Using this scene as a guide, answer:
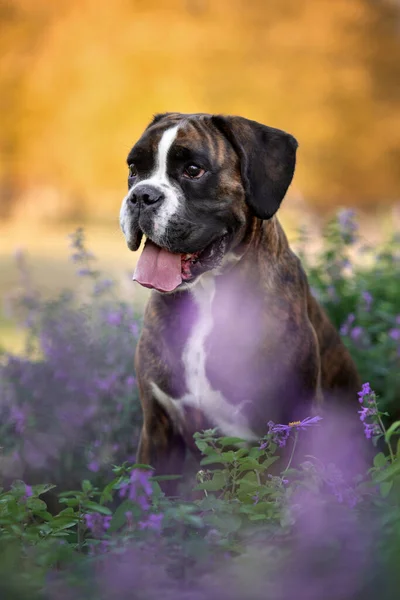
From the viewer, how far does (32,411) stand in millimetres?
4277

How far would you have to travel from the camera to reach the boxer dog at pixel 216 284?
10.2 feet

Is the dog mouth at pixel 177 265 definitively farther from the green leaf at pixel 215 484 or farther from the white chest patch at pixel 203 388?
the green leaf at pixel 215 484

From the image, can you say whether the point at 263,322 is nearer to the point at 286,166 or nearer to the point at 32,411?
the point at 286,166

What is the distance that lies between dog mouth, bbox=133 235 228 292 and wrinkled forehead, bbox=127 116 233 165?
0.31 meters

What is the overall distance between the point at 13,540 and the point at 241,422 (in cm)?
131

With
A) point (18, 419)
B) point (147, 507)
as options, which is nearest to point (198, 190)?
point (147, 507)

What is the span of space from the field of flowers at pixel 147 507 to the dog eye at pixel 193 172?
0.95 metres

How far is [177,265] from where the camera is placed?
3.15 metres

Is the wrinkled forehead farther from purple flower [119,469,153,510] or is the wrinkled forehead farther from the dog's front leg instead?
purple flower [119,469,153,510]

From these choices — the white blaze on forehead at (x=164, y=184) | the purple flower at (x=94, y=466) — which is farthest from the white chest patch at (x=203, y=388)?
the purple flower at (x=94, y=466)

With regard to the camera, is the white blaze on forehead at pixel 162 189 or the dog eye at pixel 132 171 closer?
the white blaze on forehead at pixel 162 189

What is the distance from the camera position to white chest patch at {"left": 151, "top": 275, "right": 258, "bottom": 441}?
3283 mm

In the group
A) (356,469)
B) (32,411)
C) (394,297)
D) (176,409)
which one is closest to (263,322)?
(176,409)

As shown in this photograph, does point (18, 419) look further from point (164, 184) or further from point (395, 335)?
point (395, 335)
